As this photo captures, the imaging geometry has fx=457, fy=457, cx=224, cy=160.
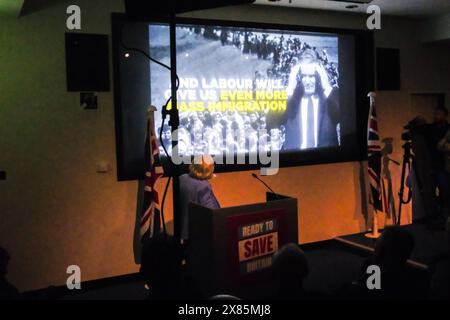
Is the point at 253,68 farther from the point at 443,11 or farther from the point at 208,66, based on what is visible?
the point at 443,11

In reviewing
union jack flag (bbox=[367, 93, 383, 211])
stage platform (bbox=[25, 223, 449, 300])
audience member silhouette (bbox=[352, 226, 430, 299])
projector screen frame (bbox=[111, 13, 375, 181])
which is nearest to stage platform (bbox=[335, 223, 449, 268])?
stage platform (bbox=[25, 223, 449, 300])

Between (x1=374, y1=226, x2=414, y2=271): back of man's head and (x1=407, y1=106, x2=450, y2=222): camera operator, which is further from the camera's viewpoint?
(x1=407, y1=106, x2=450, y2=222): camera operator

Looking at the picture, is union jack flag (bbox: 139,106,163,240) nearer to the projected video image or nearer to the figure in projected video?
the projected video image

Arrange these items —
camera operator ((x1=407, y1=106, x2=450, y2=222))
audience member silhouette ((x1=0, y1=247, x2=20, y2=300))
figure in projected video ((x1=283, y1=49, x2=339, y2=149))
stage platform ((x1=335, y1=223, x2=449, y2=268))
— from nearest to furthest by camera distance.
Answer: audience member silhouette ((x1=0, y1=247, x2=20, y2=300)) < stage platform ((x1=335, y1=223, x2=449, y2=268)) < figure in projected video ((x1=283, y1=49, x2=339, y2=149)) < camera operator ((x1=407, y1=106, x2=450, y2=222))

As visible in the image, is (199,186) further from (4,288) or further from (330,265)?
(330,265)

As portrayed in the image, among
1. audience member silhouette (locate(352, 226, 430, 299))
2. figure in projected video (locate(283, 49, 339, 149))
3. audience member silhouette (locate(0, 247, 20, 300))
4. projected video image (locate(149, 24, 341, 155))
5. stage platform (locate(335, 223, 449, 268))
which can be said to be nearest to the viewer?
audience member silhouette (locate(352, 226, 430, 299))

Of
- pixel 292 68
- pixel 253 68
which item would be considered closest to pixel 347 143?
pixel 292 68

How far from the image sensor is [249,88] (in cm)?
471

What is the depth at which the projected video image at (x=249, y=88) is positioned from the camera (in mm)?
4387

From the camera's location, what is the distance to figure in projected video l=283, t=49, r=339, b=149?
4969 mm

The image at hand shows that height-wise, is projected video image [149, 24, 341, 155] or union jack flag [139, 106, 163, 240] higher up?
projected video image [149, 24, 341, 155]

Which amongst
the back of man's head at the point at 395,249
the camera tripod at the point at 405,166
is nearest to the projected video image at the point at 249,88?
the camera tripod at the point at 405,166

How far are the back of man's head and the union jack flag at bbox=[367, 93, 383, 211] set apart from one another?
300 centimetres

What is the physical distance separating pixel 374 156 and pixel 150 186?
2651 mm
